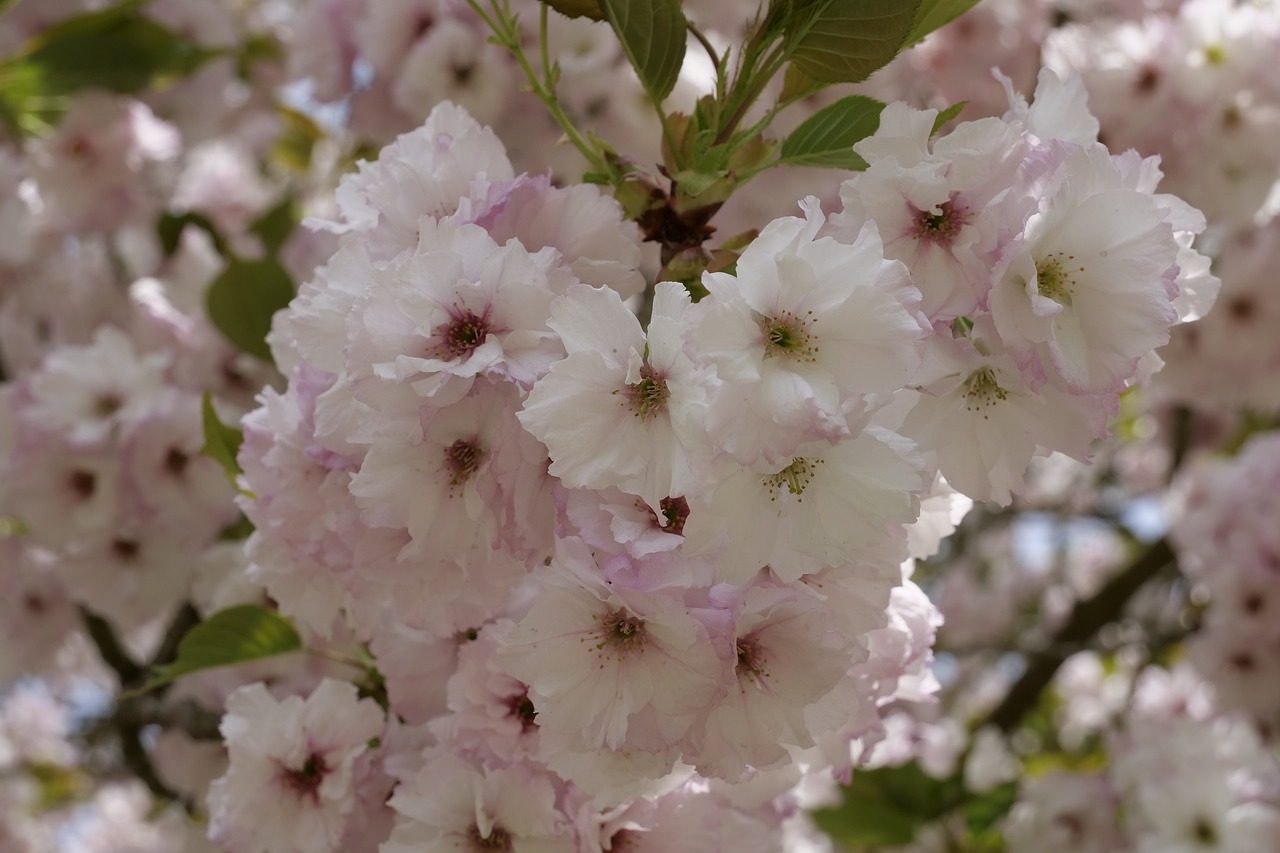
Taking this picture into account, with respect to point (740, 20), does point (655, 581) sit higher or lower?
higher

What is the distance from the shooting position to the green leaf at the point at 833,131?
2.68ft

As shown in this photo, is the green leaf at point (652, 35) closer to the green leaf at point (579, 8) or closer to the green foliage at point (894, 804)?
the green leaf at point (579, 8)

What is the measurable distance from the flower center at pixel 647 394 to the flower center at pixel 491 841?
368mm

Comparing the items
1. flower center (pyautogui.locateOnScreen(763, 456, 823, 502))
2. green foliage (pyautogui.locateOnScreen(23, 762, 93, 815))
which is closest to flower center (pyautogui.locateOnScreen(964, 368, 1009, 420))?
flower center (pyautogui.locateOnScreen(763, 456, 823, 502))

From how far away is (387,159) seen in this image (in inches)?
31.9

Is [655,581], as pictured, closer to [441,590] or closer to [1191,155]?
[441,590]

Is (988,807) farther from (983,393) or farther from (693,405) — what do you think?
(693,405)

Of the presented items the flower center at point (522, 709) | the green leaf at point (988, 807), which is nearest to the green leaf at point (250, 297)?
the flower center at point (522, 709)

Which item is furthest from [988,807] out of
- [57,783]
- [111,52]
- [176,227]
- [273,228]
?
[57,783]

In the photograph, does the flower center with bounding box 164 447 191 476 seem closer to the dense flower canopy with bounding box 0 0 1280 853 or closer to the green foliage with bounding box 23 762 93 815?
the dense flower canopy with bounding box 0 0 1280 853

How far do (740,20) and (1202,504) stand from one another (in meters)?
1.33

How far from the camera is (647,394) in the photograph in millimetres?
647

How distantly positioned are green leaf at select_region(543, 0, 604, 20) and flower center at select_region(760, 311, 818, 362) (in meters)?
0.33

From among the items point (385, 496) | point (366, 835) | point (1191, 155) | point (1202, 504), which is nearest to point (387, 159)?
point (385, 496)
